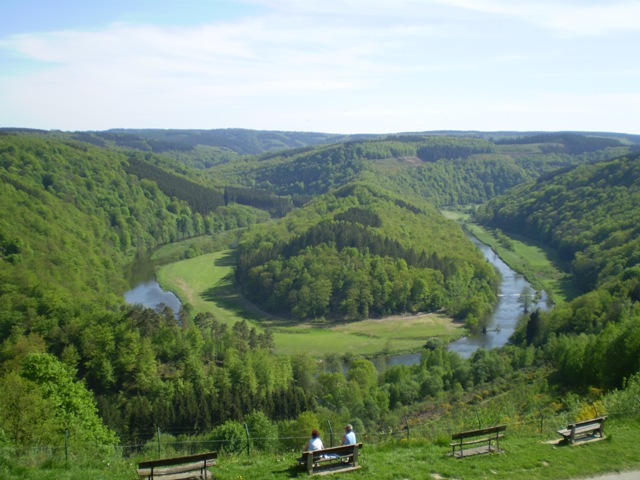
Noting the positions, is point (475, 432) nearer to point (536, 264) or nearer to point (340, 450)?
point (340, 450)

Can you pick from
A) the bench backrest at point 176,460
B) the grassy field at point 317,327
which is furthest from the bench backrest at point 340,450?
the grassy field at point 317,327

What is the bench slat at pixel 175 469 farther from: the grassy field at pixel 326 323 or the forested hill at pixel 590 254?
the grassy field at pixel 326 323

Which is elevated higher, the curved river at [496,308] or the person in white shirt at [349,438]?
the person in white shirt at [349,438]

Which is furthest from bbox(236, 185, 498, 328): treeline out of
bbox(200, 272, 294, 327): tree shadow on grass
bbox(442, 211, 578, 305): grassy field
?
bbox(442, 211, 578, 305): grassy field

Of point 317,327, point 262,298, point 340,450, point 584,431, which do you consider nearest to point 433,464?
point 340,450

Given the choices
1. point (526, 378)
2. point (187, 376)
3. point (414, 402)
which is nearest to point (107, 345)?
point (187, 376)

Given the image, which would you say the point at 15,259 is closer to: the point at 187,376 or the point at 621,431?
the point at 187,376
